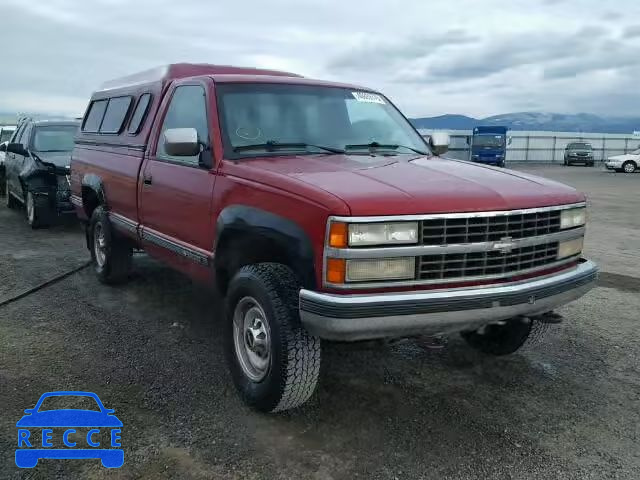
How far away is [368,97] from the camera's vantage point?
15.9 ft

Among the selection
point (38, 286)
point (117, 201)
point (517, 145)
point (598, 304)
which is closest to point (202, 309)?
point (117, 201)

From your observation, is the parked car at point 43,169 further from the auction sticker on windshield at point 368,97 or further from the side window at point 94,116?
the auction sticker on windshield at point 368,97

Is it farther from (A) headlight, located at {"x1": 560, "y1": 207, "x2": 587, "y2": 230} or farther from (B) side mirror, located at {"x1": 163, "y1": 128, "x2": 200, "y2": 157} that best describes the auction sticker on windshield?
(A) headlight, located at {"x1": 560, "y1": 207, "x2": 587, "y2": 230}

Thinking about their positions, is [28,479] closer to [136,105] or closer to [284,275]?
[284,275]

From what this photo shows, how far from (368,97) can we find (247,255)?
1.96 m

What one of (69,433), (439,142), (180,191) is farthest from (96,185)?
(439,142)

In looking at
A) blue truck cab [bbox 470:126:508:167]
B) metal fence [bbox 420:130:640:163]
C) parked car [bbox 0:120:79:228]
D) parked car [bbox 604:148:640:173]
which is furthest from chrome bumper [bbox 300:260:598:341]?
metal fence [bbox 420:130:640:163]

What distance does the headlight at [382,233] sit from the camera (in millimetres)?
2879

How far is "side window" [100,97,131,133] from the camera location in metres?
5.66

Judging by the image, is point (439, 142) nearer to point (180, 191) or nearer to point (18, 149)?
point (180, 191)

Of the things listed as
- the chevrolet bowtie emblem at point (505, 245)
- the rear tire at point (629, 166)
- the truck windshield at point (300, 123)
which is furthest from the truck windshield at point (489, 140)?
the chevrolet bowtie emblem at point (505, 245)

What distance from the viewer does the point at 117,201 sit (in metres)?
5.57

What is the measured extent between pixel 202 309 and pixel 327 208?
9.62ft

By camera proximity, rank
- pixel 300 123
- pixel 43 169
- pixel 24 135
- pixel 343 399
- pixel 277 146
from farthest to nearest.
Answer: pixel 24 135
pixel 43 169
pixel 300 123
pixel 277 146
pixel 343 399
